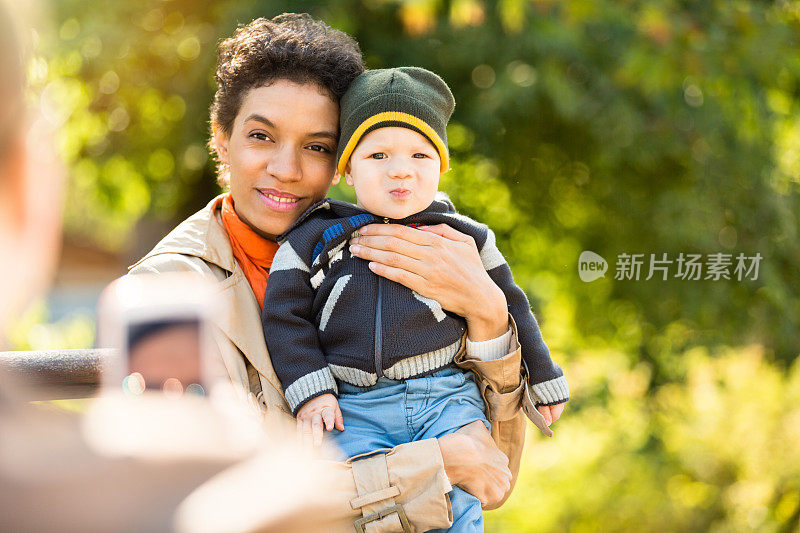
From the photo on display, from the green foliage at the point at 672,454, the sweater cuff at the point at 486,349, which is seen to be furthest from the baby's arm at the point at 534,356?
the green foliage at the point at 672,454

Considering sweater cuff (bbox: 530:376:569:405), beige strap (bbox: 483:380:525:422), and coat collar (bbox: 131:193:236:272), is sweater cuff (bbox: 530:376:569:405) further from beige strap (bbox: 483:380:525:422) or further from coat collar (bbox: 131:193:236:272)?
coat collar (bbox: 131:193:236:272)

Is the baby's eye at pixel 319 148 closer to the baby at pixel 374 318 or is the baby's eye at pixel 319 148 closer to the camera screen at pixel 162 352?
the baby at pixel 374 318

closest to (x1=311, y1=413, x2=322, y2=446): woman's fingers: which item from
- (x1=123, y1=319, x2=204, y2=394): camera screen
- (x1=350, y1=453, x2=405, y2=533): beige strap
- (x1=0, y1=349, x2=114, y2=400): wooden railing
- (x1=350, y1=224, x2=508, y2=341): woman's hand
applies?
(x1=350, y1=453, x2=405, y2=533): beige strap

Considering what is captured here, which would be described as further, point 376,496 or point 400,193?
point 400,193

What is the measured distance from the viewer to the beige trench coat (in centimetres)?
216

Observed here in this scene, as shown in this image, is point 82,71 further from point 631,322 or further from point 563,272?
point 631,322

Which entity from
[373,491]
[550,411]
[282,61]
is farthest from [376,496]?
[282,61]

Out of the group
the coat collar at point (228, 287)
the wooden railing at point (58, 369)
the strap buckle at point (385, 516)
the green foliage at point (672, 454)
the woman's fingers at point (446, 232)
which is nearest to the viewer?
the wooden railing at point (58, 369)

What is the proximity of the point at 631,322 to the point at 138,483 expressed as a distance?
20.3 feet

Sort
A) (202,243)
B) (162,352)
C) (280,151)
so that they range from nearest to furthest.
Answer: (162,352) < (202,243) < (280,151)

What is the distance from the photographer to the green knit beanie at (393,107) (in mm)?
2299

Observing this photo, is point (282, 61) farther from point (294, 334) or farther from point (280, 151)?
point (294, 334)

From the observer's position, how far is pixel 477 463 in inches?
88.5

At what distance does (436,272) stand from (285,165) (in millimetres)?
572
